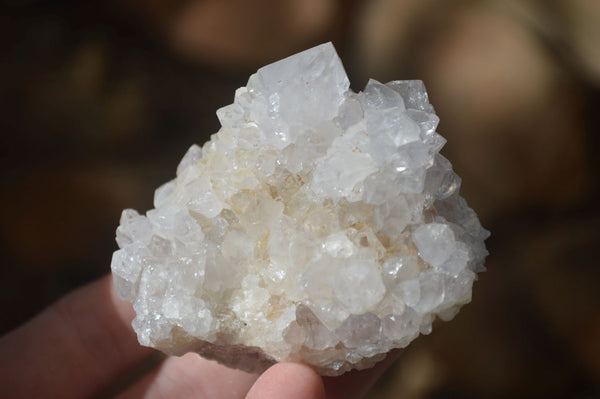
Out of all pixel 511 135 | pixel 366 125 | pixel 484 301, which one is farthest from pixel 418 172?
pixel 484 301

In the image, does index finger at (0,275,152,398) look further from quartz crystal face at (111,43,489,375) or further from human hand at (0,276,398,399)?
quartz crystal face at (111,43,489,375)

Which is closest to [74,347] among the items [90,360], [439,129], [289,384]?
[90,360]

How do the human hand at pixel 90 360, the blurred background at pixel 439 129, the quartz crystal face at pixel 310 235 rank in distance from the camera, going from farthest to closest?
the blurred background at pixel 439 129, the human hand at pixel 90 360, the quartz crystal face at pixel 310 235

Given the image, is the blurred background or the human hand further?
the blurred background

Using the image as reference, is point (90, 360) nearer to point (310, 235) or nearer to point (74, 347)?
point (74, 347)

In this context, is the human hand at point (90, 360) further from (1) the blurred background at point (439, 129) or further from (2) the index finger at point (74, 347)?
(1) the blurred background at point (439, 129)

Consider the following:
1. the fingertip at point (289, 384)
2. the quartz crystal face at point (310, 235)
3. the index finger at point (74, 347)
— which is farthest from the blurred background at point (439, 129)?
the fingertip at point (289, 384)

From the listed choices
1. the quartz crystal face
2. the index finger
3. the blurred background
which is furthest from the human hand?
the blurred background
